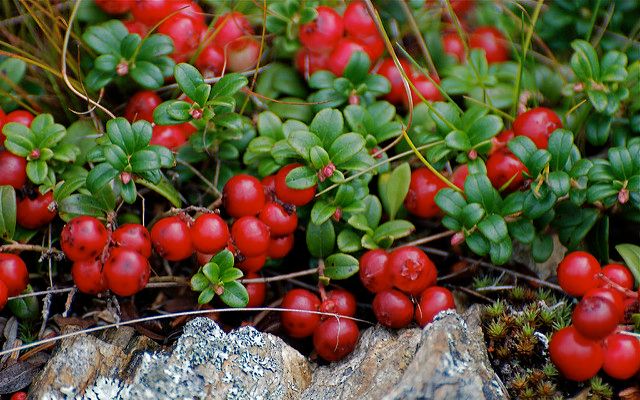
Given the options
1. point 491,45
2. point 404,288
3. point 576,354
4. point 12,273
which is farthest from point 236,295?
point 491,45

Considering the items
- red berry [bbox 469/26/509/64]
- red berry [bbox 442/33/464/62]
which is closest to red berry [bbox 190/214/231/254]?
red berry [bbox 442/33/464/62]

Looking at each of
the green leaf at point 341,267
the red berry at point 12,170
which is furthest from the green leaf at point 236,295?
the red berry at point 12,170

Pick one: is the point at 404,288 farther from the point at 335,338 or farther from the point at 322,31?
the point at 322,31

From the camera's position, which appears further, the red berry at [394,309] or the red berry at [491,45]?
the red berry at [491,45]

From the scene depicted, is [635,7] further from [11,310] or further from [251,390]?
[11,310]

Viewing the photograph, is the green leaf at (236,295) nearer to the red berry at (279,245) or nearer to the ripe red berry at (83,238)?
the red berry at (279,245)
